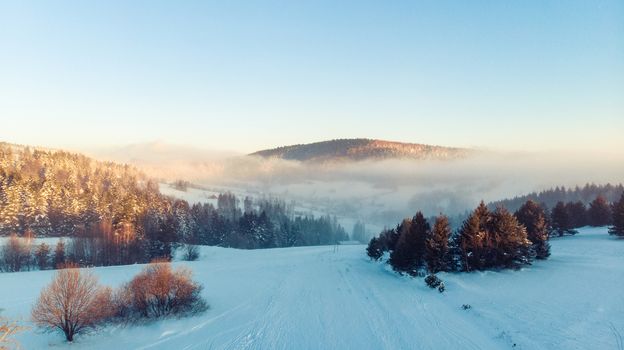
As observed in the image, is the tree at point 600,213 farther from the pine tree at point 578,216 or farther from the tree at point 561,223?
the tree at point 561,223

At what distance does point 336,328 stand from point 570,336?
52.8 feet

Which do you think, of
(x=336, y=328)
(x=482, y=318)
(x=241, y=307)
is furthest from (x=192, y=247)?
(x=482, y=318)

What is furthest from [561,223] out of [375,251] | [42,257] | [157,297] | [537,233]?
[42,257]

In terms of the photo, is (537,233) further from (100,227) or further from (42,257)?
(42,257)

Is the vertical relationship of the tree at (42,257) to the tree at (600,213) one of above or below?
below

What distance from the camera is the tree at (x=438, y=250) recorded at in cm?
4884

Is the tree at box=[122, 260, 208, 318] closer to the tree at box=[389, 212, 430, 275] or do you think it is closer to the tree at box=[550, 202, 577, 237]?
the tree at box=[389, 212, 430, 275]

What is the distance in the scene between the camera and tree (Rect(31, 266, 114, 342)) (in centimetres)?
2981

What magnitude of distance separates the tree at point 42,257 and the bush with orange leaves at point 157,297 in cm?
4970

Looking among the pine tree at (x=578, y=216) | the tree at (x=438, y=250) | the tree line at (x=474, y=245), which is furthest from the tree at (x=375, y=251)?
the pine tree at (x=578, y=216)

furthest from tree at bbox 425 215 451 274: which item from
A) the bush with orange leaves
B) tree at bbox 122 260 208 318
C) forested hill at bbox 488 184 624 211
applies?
forested hill at bbox 488 184 624 211

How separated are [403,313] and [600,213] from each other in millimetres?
74717

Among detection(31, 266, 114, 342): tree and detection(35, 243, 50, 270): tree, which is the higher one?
detection(31, 266, 114, 342): tree

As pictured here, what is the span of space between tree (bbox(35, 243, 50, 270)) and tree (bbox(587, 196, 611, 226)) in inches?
4571
